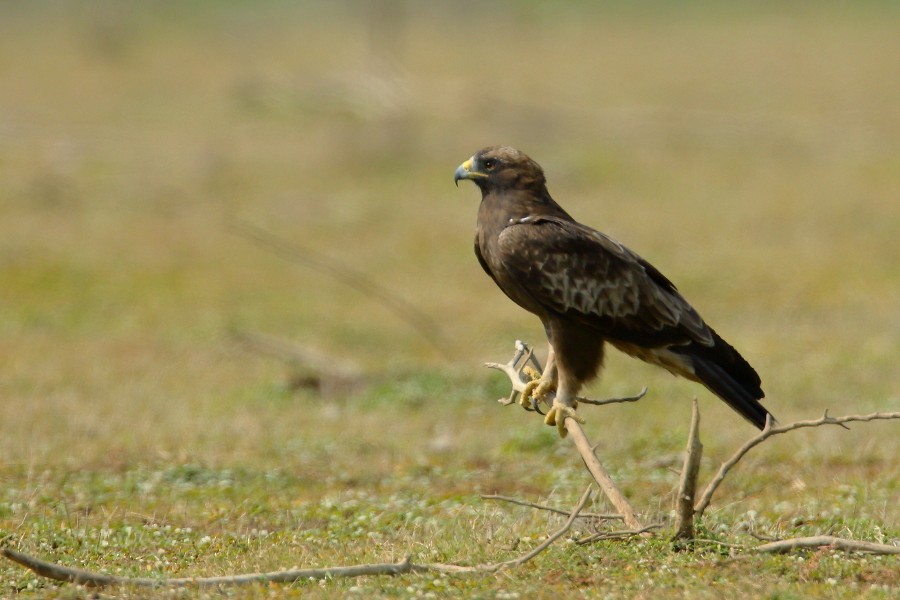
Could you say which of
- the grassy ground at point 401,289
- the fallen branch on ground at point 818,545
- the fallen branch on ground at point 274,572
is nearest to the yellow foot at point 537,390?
the grassy ground at point 401,289

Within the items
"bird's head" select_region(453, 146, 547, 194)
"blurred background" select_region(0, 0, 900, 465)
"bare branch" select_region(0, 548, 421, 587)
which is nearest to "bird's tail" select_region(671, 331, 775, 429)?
"bird's head" select_region(453, 146, 547, 194)

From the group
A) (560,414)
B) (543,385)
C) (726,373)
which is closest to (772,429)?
(726,373)

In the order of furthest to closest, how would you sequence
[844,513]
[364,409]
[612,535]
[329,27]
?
[329,27] → [364,409] → [844,513] → [612,535]

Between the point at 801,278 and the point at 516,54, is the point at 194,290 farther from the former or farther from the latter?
the point at 516,54

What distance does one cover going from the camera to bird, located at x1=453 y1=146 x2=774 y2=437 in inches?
273

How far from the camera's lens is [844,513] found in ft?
25.2

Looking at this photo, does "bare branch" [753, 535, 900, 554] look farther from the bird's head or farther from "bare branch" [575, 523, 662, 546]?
the bird's head

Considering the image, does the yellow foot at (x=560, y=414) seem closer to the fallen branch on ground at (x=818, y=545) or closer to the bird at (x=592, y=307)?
the bird at (x=592, y=307)

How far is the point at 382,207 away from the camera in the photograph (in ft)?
75.6

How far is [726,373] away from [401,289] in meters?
12.0

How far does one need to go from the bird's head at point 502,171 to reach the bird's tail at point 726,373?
4.16 ft

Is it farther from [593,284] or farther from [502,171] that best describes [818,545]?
[502,171]

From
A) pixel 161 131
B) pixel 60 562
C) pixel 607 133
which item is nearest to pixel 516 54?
pixel 607 133

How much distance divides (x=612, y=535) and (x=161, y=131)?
25.9m
